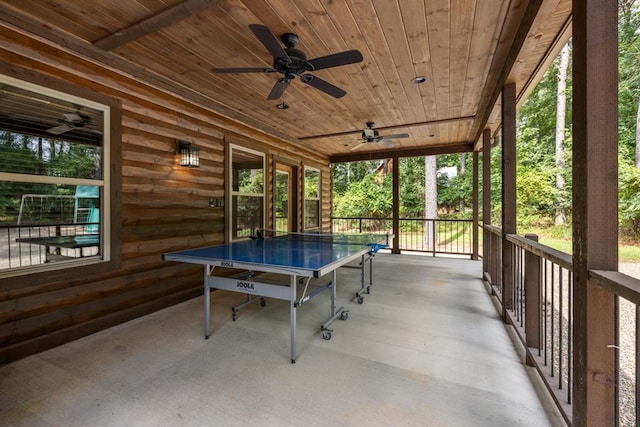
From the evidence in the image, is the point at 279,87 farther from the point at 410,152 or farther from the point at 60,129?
the point at 410,152

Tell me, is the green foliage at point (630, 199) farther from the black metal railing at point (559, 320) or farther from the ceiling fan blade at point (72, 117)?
the ceiling fan blade at point (72, 117)

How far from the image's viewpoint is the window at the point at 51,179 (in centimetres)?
243

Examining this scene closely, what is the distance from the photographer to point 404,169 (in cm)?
1519

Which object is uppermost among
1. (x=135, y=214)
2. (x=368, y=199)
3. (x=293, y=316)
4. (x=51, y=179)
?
(x=368, y=199)

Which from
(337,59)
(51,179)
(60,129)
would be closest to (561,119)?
(337,59)

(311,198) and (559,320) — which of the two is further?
(311,198)

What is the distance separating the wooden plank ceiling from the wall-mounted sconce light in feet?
2.19

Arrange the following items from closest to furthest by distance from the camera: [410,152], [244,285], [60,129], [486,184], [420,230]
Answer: [244,285], [60,129], [486,184], [410,152], [420,230]

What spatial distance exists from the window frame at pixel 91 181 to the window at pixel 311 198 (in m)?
4.41

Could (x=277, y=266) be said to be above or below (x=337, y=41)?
below

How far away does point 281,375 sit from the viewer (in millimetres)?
2146

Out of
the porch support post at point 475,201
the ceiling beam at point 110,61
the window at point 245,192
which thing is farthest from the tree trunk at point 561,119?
the ceiling beam at point 110,61

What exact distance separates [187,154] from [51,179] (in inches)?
54.8

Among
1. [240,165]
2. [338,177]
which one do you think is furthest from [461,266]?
[338,177]
